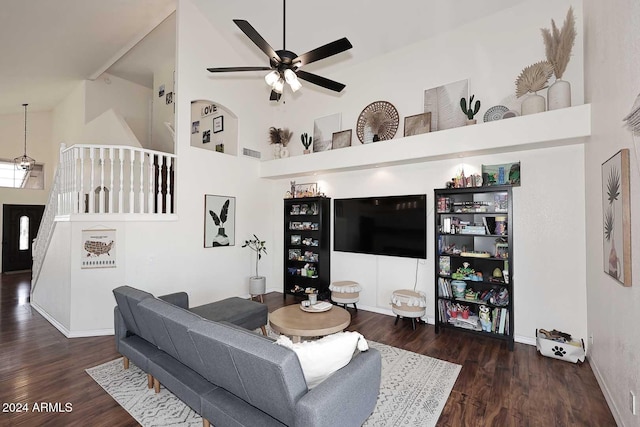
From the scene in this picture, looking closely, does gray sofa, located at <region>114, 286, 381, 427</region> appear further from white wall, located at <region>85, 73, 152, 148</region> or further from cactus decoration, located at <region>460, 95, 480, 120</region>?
white wall, located at <region>85, 73, 152, 148</region>

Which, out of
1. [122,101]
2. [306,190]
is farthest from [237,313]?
[122,101]

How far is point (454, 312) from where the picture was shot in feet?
13.1

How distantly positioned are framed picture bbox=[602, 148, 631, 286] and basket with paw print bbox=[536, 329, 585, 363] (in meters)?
1.15

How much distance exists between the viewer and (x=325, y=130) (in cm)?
565

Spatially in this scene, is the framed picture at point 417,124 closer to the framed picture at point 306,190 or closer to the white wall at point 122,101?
the framed picture at point 306,190

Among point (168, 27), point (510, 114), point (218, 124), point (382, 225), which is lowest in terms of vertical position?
point (382, 225)

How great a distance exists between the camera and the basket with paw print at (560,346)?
3.13 m

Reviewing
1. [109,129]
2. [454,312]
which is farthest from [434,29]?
[109,129]

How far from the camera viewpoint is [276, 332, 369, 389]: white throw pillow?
5.69 feet

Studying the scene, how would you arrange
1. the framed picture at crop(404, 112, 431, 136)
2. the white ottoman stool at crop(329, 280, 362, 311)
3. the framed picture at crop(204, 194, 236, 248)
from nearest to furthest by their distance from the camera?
the framed picture at crop(404, 112, 431, 136), the white ottoman stool at crop(329, 280, 362, 311), the framed picture at crop(204, 194, 236, 248)

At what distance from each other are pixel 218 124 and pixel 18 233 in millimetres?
7260

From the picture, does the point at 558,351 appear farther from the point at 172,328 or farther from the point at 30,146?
the point at 30,146

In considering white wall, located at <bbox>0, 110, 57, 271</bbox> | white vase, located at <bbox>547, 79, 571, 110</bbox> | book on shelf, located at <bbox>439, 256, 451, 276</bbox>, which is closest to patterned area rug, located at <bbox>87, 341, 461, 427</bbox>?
book on shelf, located at <bbox>439, 256, 451, 276</bbox>

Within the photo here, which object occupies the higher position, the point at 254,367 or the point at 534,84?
the point at 534,84
